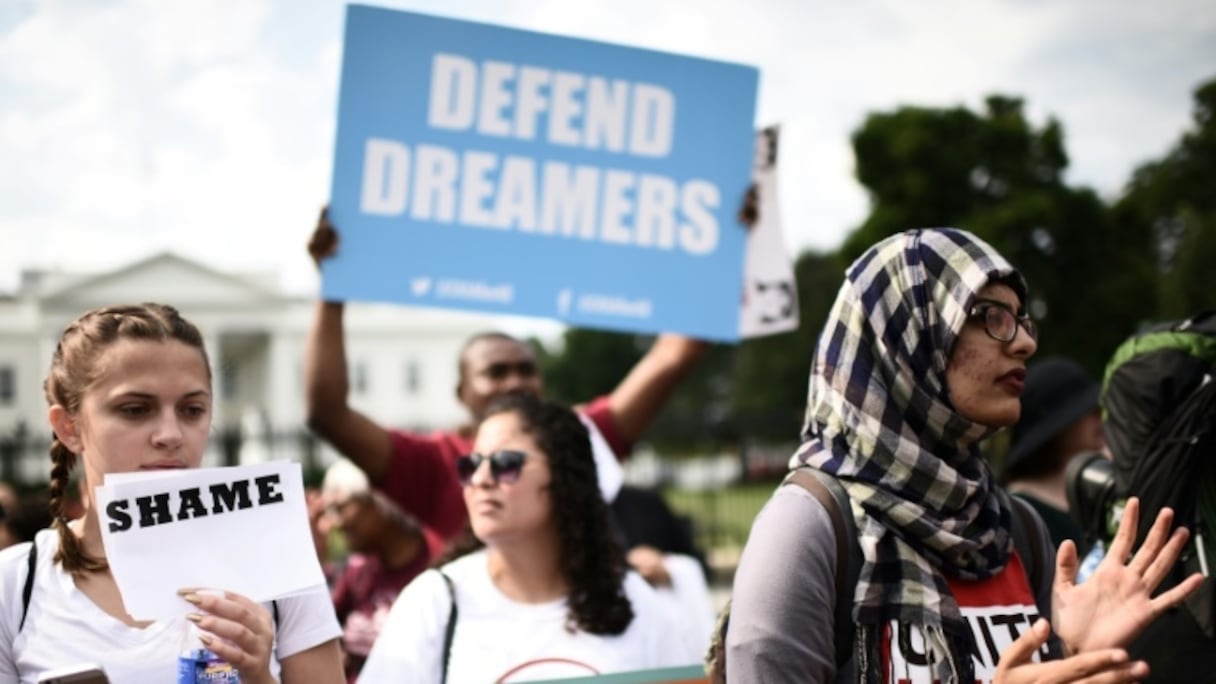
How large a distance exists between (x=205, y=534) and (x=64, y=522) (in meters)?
0.31

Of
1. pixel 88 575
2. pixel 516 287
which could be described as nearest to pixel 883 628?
pixel 88 575

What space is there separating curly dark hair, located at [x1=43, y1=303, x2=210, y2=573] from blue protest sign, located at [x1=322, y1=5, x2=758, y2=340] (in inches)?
69.5

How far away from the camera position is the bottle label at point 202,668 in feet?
6.73

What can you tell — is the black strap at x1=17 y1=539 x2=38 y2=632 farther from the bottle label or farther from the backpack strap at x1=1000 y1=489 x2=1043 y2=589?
the backpack strap at x1=1000 y1=489 x2=1043 y2=589

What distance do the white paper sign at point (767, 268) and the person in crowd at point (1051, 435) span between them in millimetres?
905

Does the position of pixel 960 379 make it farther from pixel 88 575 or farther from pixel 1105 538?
pixel 88 575

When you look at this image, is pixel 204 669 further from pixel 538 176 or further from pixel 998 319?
pixel 538 176

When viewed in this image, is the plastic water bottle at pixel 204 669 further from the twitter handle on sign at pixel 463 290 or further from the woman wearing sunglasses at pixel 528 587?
the twitter handle on sign at pixel 463 290

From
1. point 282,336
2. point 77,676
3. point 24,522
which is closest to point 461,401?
point 24,522

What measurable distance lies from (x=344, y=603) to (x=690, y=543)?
324 centimetres

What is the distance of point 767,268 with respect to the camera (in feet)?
15.4

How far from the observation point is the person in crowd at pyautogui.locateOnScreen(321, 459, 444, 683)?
458 cm

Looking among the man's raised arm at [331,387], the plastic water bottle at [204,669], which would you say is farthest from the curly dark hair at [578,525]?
the plastic water bottle at [204,669]

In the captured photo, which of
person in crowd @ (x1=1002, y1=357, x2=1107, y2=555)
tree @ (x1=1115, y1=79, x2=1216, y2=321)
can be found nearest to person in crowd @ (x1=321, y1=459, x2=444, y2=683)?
person in crowd @ (x1=1002, y1=357, x2=1107, y2=555)
